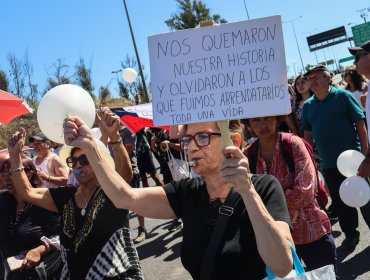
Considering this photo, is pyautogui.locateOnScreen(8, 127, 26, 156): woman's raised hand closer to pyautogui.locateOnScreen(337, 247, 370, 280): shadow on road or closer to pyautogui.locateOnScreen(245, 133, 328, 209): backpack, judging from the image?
pyautogui.locateOnScreen(245, 133, 328, 209): backpack

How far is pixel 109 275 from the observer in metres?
2.46

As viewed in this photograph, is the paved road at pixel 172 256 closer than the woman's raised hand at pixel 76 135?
No

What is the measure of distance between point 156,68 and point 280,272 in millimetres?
1005

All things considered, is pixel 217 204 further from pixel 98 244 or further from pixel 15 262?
pixel 15 262

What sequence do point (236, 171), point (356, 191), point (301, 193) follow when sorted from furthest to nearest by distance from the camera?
point (356, 191) < point (301, 193) < point (236, 171)

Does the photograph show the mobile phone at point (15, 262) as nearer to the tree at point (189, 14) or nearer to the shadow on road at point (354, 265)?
the shadow on road at point (354, 265)

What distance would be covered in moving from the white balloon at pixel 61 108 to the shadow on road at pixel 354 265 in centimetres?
261

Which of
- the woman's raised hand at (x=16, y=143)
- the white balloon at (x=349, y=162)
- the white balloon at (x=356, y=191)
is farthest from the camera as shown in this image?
the white balloon at (x=349, y=162)

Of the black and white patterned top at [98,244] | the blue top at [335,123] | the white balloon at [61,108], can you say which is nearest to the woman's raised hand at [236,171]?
the black and white patterned top at [98,244]

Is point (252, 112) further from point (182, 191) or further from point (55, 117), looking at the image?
point (55, 117)

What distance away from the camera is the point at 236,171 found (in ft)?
5.22

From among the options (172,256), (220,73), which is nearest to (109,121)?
(220,73)

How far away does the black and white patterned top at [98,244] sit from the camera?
248 cm

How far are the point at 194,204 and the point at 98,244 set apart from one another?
0.77 meters
